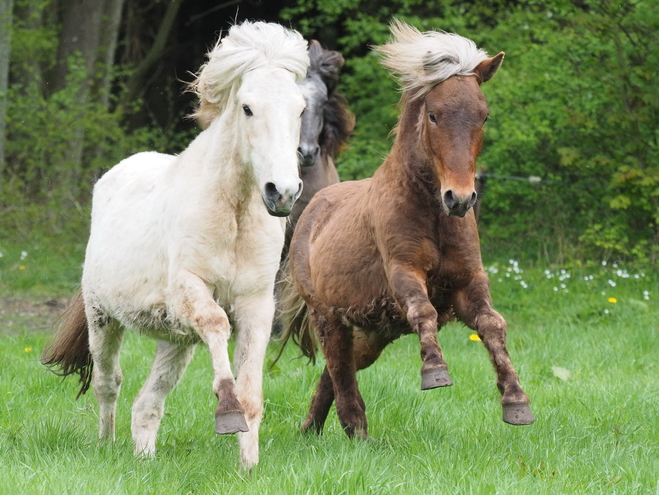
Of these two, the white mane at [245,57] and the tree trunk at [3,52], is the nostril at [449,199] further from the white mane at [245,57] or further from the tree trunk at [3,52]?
the tree trunk at [3,52]

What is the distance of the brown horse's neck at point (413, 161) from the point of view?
4.80 m

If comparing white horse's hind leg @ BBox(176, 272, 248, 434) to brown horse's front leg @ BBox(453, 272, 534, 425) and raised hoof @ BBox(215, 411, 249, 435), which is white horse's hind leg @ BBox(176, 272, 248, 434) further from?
brown horse's front leg @ BBox(453, 272, 534, 425)

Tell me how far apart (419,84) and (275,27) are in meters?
0.77

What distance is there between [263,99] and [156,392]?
1.82 m

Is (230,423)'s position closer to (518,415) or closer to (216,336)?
(216,336)

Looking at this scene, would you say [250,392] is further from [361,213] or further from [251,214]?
[361,213]

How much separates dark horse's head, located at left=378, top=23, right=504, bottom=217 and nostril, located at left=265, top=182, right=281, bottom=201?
2.59ft

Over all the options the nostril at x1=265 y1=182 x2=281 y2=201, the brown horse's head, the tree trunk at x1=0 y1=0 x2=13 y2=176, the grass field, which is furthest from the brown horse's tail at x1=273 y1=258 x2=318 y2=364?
the tree trunk at x1=0 y1=0 x2=13 y2=176

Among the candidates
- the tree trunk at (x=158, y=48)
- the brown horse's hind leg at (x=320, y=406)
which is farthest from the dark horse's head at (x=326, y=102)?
the tree trunk at (x=158, y=48)

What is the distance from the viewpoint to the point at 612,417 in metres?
5.49

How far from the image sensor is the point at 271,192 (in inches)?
164

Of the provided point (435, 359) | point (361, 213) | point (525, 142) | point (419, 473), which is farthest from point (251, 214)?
point (525, 142)

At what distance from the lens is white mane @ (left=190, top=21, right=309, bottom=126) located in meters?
4.58

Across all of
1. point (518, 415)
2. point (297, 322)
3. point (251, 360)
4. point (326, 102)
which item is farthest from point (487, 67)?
point (326, 102)
